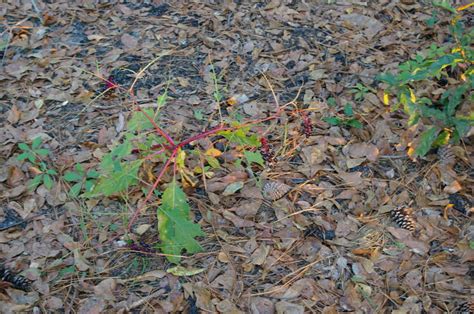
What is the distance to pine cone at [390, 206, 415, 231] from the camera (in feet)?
7.77

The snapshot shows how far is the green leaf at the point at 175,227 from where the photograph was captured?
85.8 inches

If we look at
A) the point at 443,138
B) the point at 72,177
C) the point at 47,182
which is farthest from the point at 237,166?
the point at 443,138

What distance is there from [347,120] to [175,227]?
43.1 inches

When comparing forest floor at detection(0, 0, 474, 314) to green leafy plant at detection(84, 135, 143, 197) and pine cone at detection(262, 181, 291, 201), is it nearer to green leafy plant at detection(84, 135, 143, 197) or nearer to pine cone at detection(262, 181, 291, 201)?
pine cone at detection(262, 181, 291, 201)

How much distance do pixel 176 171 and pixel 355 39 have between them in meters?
1.48

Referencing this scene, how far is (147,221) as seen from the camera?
238cm

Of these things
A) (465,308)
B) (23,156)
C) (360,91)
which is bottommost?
(465,308)

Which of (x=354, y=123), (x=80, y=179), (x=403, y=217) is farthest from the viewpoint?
(x=354, y=123)

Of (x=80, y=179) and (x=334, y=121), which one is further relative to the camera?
(x=334, y=121)

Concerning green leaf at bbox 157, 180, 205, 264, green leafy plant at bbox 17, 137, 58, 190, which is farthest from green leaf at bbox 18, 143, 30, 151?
green leaf at bbox 157, 180, 205, 264

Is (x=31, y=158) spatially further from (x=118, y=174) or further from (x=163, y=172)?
(x=163, y=172)

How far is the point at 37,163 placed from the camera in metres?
2.58

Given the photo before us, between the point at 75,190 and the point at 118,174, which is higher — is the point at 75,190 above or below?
below

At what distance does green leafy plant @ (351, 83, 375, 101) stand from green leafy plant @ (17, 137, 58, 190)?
1554 millimetres
